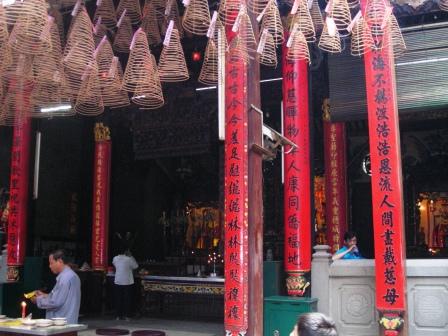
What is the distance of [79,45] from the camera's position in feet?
17.2

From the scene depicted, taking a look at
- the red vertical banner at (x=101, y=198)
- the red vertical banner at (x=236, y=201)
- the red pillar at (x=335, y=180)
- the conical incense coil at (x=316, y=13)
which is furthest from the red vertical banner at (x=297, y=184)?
the red vertical banner at (x=101, y=198)

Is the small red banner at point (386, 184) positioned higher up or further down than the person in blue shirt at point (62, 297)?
higher up

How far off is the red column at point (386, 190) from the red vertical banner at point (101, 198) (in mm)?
7311

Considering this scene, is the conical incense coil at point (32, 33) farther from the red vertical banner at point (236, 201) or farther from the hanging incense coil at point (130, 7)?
the hanging incense coil at point (130, 7)

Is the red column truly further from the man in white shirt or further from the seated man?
the man in white shirt

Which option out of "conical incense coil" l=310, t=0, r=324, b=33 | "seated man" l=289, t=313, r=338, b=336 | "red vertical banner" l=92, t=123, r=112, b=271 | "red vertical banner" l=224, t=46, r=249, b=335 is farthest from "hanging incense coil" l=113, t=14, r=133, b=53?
"seated man" l=289, t=313, r=338, b=336

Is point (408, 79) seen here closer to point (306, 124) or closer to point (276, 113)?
point (306, 124)

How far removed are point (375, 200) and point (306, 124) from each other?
6.23 feet

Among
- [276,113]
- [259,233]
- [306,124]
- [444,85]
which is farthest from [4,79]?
[276,113]

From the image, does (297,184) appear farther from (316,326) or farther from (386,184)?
(316,326)

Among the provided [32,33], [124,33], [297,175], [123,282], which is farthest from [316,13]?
[123,282]

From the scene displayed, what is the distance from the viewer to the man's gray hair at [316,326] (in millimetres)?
2199

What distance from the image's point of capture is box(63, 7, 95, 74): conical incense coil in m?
5.16

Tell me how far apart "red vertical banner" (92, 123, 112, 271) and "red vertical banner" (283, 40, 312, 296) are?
5.72m
